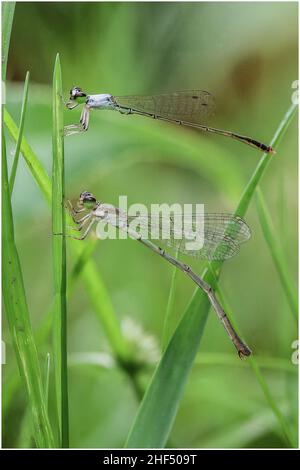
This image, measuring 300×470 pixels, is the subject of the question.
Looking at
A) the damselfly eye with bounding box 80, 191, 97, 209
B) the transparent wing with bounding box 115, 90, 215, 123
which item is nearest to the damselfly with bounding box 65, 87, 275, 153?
the transparent wing with bounding box 115, 90, 215, 123

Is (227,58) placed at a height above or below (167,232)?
above

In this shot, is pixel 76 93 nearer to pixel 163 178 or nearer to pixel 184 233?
pixel 184 233

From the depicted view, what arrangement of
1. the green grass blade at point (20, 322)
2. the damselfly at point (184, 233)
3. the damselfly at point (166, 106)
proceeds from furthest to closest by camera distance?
the damselfly at point (166, 106) → the damselfly at point (184, 233) → the green grass blade at point (20, 322)

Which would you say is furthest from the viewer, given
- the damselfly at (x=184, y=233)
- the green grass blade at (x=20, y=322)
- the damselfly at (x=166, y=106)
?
the damselfly at (x=166, y=106)

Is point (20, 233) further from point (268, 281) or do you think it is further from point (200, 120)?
point (268, 281)

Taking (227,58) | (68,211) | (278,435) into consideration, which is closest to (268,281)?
(278,435)

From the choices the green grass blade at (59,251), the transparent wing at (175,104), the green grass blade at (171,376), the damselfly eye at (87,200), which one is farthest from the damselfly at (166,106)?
the green grass blade at (171,376)

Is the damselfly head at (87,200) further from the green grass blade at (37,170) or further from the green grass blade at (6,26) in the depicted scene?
the green grass blade at (6,26)
